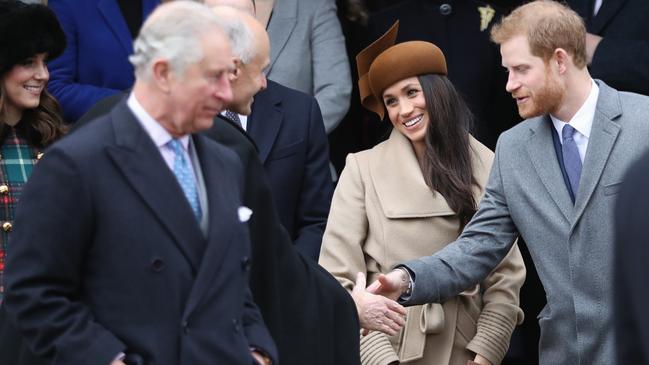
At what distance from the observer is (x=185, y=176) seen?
12.5 feet

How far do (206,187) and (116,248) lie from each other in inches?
13.2

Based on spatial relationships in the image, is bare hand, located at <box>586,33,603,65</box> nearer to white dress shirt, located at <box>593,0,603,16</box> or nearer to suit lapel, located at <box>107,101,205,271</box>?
white dress shirt, located at <box>593,0,603,16</box>

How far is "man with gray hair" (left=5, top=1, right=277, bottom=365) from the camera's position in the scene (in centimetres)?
359

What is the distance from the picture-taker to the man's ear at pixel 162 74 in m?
3.64

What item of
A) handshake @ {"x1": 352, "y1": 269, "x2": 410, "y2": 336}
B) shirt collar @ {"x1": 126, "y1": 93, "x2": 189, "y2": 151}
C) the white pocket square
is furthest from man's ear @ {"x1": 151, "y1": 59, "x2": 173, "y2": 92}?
handshake @ {"x1": 352, "y1": 269, "x2": 410, "y2": 336}

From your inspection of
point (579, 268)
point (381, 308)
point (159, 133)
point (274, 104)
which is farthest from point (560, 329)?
point (159, 133)

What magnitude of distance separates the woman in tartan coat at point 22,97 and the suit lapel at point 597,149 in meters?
2.13

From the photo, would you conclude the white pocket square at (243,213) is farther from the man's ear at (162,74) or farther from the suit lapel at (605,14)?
the suit lapel at (605,14)

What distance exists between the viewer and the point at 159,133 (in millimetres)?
3734

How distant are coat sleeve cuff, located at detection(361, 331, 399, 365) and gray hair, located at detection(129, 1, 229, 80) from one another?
2.31 m

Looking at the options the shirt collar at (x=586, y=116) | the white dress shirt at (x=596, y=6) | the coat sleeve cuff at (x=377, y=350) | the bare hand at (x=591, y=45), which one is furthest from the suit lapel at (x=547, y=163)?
the white dress shirt at (x=596, y=6)

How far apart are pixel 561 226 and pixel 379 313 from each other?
73 centimetres

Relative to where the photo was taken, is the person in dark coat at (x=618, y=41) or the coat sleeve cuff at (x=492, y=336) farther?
the person in dark coat at (x=618, y=41)

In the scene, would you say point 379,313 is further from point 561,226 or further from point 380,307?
point 561,226
